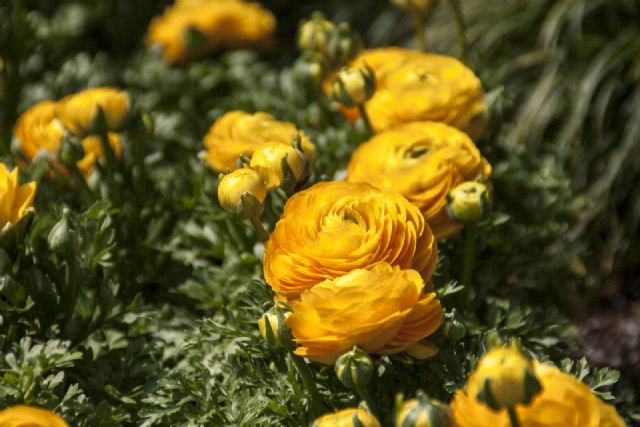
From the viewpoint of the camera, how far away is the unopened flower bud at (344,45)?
1.58m

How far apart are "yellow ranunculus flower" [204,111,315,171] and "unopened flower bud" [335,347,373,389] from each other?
1.48 feet

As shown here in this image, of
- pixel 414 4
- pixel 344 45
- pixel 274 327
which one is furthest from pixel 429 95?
pixel 274 327

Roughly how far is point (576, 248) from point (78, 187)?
0.85 metres

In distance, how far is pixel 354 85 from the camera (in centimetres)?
136

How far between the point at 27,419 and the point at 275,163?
0.45 m

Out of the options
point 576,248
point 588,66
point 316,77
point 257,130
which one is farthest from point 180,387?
point 588,66

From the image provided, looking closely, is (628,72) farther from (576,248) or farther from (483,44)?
(576,248)

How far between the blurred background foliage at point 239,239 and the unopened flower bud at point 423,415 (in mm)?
231

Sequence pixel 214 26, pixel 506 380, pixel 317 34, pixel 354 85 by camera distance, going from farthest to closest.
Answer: pixel 214 26
pixel 317 34
pixel 354 85
pixel 506 380

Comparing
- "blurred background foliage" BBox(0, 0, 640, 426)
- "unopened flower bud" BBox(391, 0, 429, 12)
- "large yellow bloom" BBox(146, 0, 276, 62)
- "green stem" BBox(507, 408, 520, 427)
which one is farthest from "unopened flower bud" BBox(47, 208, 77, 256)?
"large yellow bloom" BBox(146, 0, 276, 62)

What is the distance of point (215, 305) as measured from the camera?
139cm

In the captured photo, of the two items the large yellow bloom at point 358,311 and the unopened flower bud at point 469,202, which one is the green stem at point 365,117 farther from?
the large yellow bloom at point 358,311

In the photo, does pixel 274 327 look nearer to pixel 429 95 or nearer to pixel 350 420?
pixel 350 420

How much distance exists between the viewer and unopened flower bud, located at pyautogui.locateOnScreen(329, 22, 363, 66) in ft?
5.17
